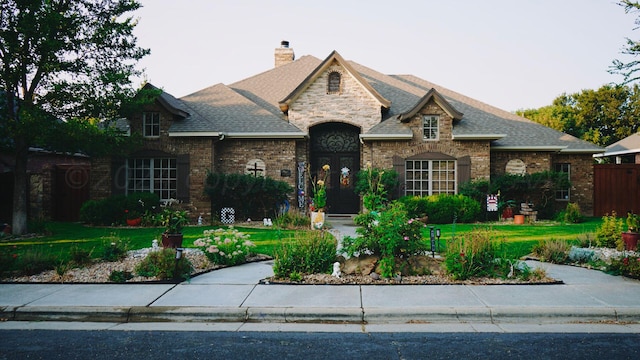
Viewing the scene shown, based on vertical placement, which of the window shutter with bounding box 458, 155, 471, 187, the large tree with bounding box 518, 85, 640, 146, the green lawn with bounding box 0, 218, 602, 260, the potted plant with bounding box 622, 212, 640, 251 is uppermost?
the large tree with bounding box 518, 85, 640, 146

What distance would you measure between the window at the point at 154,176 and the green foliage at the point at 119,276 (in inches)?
395

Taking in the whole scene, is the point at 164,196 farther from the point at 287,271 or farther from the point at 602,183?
the point at 602,183

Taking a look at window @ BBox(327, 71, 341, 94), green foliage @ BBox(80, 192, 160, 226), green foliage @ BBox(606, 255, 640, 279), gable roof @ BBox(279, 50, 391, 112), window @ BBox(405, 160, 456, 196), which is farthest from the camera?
window @ BBox(327, 71, 341, 94)

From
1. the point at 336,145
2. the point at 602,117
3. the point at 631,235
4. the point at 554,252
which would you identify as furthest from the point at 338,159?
the point at 602,117

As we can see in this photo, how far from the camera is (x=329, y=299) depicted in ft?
19.9

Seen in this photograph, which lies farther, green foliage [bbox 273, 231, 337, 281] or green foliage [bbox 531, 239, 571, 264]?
green foliage [bbox 531, 239, 571, 264]

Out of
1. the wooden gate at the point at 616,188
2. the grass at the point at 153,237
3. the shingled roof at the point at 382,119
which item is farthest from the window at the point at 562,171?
the grass at the point at 153,237

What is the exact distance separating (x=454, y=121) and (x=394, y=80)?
538cm

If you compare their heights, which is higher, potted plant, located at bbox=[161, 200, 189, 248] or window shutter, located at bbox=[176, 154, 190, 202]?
window shutter, located at bbox=[176, 154, 190, 202]

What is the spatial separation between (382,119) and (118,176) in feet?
34.7

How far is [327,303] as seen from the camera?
19.3 ft

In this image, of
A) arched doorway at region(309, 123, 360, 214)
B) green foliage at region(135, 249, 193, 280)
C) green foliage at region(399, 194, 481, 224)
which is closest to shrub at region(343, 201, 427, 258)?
green foliage at region(135, 249, 193, 280)

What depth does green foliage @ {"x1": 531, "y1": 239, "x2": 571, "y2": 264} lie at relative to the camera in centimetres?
847

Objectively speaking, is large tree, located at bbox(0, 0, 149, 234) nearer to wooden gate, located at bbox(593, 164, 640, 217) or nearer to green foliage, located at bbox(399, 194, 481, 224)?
green foliage, located at bbox(399, 194, 481, 224)
